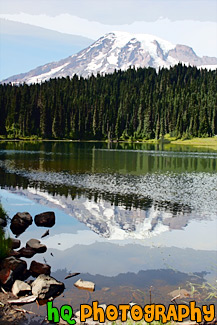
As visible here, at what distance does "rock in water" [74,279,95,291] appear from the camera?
13.6 meters

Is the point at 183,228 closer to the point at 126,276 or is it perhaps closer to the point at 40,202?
the point at 126,276

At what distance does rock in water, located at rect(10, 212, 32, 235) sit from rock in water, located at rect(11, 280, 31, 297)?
850cm

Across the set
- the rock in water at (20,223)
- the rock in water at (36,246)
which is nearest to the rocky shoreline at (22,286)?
the rock in water at (36,246)

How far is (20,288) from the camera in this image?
1276cm

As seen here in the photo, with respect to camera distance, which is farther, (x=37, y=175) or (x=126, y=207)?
(x=37, y=175)

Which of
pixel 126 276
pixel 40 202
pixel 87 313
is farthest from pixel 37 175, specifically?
pixel 87 313

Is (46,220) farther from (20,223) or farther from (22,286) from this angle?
(22,286)

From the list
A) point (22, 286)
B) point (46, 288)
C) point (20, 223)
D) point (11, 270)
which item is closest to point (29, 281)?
point (11, 270)

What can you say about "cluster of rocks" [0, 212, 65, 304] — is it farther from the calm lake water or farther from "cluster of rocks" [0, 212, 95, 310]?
the calm lake water

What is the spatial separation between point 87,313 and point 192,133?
183m

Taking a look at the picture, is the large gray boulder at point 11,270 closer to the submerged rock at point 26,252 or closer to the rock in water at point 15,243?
the submerged rock at point 26,252

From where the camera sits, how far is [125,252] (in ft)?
59.1

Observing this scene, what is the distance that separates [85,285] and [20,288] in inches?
95.9

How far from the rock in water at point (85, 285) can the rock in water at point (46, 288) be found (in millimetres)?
611
